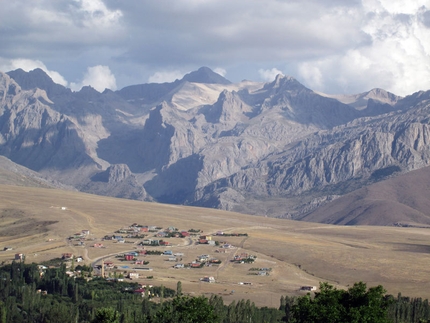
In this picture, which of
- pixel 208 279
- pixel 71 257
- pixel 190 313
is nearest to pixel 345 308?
pixel 190 313

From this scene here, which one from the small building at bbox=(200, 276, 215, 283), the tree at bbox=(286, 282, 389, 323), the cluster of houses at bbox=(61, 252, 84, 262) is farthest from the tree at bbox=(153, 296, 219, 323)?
the cluster of houses at bbox=(61, 252, 84, 262)

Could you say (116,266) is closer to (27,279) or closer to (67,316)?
(27,279)

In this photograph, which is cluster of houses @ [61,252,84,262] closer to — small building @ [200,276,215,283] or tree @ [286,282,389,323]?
small building @ [200,276,215,283]

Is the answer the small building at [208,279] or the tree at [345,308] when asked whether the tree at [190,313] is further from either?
the small building at [208,279]

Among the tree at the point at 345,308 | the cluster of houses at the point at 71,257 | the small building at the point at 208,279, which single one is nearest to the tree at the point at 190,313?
the tree at the point at 345,308

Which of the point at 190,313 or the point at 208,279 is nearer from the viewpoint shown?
the point at 190,313

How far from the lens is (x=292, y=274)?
629ft

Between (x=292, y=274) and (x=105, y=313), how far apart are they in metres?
114

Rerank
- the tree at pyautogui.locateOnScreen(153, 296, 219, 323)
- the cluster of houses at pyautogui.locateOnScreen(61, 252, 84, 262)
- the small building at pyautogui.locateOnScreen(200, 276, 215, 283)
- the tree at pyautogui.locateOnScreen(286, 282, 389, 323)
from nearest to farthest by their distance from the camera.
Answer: the tree at pyautogui.locateOnScreen(286, 282, 389, 323) → the tree at pyautogui.locateOnScreen(153, 296, 219, 323) → the small building at pyautogui.locateOnScreen(200, 276, 215, 283) → the cluster of houses at pyautogui.locateOnScreen(61, 252, 84, 262)

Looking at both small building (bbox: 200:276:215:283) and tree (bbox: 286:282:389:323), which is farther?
small building (bbox: 200:276:215:283)

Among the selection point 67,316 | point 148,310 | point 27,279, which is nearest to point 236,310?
point 148,310

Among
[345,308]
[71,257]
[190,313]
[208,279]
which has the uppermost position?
[345,308]

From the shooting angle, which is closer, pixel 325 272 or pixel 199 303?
pixel 199 303

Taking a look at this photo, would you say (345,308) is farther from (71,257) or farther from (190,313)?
(71,257)
